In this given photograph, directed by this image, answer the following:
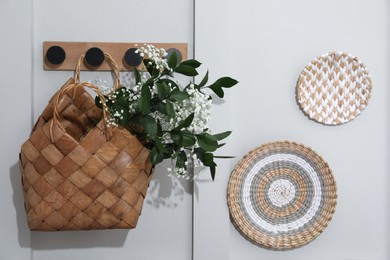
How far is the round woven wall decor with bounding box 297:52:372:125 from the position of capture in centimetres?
145

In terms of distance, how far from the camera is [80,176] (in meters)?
1.15

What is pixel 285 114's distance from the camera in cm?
146

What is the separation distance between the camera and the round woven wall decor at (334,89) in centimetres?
145

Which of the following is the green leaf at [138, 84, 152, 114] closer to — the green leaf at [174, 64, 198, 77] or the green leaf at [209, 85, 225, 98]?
the green leaf at [174, 64, 198, 77]

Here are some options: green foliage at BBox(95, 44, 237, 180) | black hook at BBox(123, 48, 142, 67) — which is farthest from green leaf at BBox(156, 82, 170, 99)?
black hook at BBox(123, 48, 142, 67)

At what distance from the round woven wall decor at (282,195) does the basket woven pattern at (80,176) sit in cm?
39

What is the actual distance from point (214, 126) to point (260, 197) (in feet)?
0.93

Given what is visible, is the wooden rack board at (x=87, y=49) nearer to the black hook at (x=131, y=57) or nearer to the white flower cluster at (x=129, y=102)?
the black hook at (x=131, y=57)

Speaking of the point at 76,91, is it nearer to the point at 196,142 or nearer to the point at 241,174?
the point at 196,142

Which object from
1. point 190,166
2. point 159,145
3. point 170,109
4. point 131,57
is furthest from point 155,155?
point 131,57

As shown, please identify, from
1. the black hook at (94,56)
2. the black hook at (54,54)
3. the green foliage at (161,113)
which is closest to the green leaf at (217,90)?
the green foliage at (161,113)

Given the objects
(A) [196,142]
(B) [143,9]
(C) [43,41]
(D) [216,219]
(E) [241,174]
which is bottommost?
(D) [216,219]

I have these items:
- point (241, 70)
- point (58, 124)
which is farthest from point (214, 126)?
point (58, 124)

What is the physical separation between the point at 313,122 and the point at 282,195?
0.26 meters
